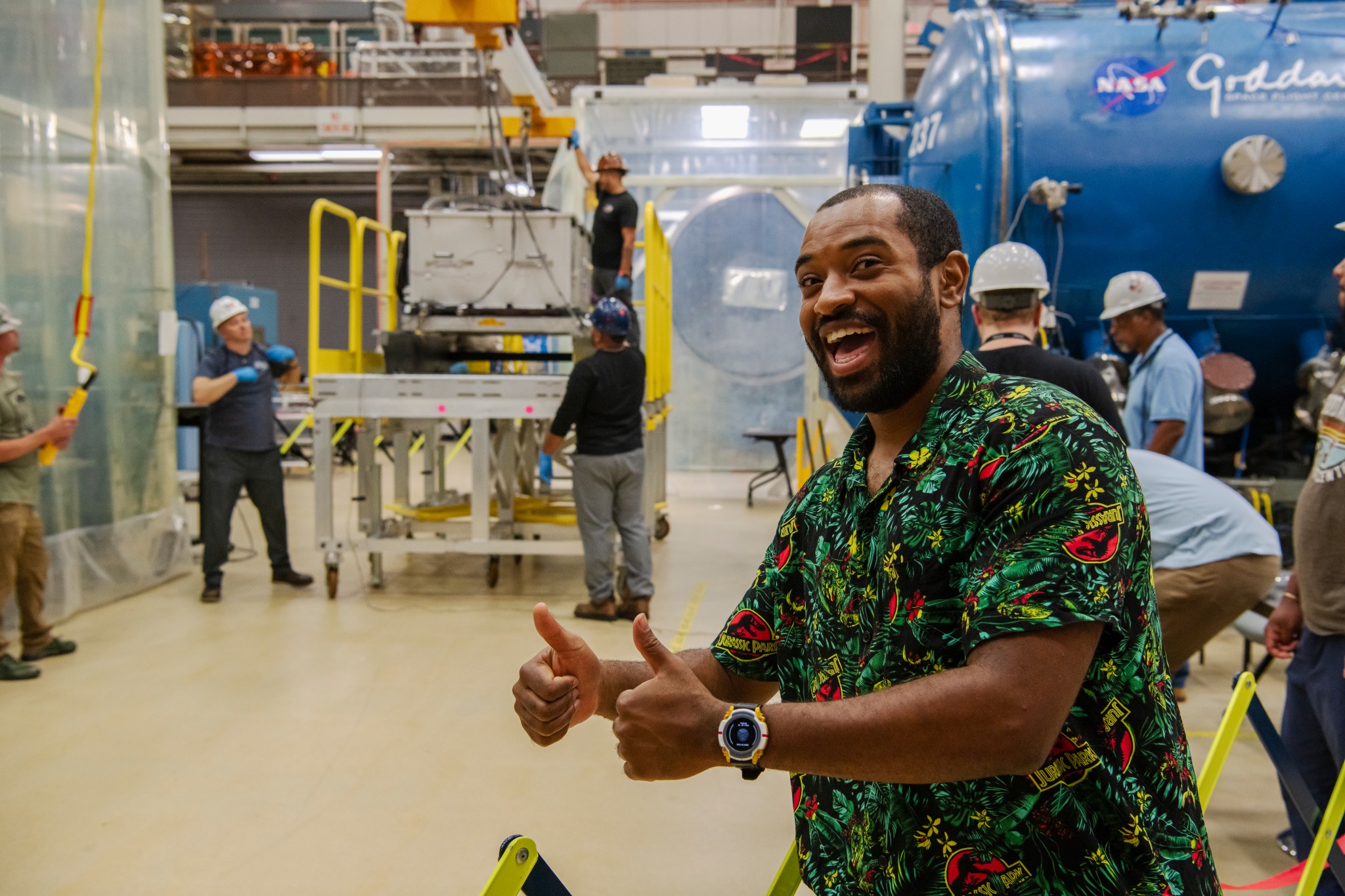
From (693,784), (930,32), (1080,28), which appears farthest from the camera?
(930,32)

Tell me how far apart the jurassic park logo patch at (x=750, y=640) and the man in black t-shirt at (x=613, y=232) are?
6.18 meters

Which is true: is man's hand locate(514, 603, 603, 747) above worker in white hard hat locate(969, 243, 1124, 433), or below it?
below

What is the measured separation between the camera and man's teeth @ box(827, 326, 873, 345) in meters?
1.28

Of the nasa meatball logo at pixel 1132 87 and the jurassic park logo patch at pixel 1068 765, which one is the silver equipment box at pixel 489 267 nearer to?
the nasa meatball logo at pixel 1132 87

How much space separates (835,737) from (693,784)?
2.86 m

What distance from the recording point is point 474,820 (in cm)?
339

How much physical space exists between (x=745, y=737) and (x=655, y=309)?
6.64 metres

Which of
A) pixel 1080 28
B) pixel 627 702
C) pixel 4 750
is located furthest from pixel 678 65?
pixel 627 702

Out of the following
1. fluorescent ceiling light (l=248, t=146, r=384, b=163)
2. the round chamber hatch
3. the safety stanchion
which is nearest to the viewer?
the safety stanchion

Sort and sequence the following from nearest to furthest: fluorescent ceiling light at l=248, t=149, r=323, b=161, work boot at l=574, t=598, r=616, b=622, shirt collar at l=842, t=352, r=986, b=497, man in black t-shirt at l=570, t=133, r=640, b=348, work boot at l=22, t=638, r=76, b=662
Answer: shirt collar at l=842, t=352, r=986, b=497
work boot at l=22, t=638, r=76, b=662
work boot at l=574, t=598, r=616, b=622
man in black t-shirt at l=570, t=133, r=640, b=348
fluorescent ceiling light at l=248, t=149, r=323, b=161

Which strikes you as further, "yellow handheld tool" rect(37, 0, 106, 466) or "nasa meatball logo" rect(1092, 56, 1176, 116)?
"yellow handheld tool" rect(37, 0, 106, 466)

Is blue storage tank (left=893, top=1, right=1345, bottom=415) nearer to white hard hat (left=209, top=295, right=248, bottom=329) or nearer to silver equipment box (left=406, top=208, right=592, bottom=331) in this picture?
silver equipment box (left=406, top=208, right=592, bottom=331)

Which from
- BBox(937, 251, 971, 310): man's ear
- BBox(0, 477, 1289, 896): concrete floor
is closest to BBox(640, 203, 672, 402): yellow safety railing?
BBox(0, 477, 1289, 896): concrete floor

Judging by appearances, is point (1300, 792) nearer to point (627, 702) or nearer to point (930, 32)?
point (627, 702)
